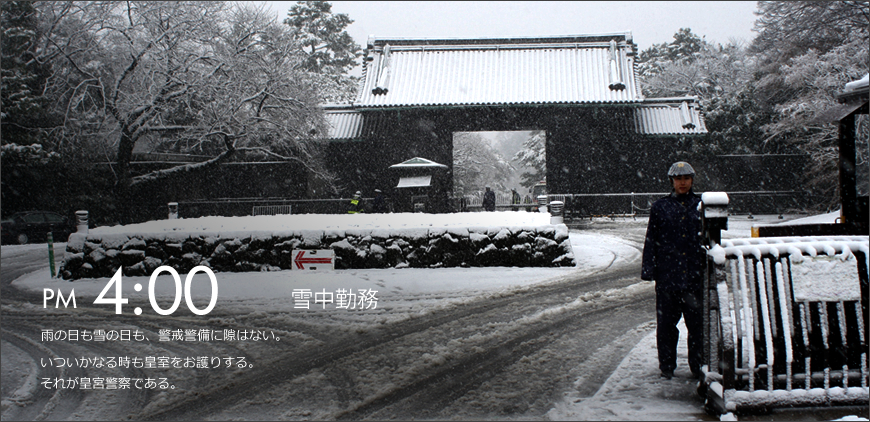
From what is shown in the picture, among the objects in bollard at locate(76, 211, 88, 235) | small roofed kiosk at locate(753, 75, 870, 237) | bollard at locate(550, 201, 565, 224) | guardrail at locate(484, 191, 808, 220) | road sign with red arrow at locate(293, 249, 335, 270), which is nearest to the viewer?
small roofed kiosk at locate(753, 75, 870, 237)

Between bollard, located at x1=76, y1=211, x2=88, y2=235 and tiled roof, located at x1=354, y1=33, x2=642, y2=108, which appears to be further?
tiled roof, located at x1=354, y1=33, x2=642, y2=108

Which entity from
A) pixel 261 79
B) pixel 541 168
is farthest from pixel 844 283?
pixel 541 168

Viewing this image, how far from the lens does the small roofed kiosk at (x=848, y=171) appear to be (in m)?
4.91

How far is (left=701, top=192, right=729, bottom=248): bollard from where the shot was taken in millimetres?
3648

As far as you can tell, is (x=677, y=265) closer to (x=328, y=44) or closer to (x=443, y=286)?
(x=443, y=286)

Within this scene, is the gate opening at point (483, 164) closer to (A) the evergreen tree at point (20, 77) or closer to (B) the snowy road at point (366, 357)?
(A) the evergreen tree at point (20, 77)

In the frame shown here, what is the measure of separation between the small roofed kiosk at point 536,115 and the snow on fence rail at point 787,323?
1668 cm

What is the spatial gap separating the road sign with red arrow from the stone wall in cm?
11

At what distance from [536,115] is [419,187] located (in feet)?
20.8

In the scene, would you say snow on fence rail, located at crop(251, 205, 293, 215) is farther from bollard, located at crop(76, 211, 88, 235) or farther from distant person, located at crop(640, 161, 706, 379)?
distant person, located at crop(640, 161, 706, 379)

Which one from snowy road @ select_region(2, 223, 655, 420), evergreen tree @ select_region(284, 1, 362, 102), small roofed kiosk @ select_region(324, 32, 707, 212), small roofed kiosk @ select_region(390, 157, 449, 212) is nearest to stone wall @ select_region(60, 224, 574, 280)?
snowy road @ select_region(2, 223, 655, 420)

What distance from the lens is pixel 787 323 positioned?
11.7 feet

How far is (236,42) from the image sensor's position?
60.8 ft

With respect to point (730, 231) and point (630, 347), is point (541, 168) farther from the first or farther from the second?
point (630, 347)
